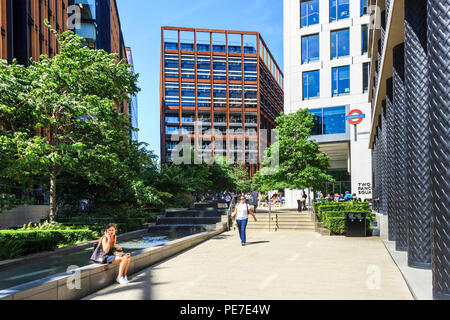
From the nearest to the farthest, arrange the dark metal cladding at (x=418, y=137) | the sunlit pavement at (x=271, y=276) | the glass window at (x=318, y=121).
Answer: the sunlit pavement at (x=271, y=276), the dark metal cladding at (x=418, y=137), the glass window at (x=318, y=121)

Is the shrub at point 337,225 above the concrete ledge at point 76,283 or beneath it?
beneath

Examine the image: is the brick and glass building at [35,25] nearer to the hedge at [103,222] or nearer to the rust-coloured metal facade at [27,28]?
the rust-coloured metal facade at [27,28]

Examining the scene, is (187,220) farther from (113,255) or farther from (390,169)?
(113,255)

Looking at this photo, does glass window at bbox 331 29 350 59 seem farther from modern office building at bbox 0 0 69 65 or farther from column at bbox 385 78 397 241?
modern office building at bbox 0 0 69 65

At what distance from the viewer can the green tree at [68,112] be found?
15125 mm

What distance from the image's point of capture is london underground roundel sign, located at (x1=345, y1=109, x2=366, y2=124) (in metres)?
36.5

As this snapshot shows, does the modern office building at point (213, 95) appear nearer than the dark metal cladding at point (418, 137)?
No

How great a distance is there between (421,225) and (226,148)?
86.0 m

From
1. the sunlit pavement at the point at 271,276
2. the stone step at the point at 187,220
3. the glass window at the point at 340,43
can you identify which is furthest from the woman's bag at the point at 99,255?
the glass window at the point at 340,43

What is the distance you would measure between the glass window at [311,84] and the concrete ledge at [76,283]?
104ft

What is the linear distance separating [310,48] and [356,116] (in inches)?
339

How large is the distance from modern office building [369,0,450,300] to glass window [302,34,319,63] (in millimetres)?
22118

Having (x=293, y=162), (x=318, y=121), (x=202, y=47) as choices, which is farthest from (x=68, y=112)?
(x=202, y=47)

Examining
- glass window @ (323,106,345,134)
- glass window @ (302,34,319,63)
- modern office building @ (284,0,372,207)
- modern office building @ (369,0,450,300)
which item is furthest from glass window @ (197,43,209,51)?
modern office building @ (369,0,450,300)
